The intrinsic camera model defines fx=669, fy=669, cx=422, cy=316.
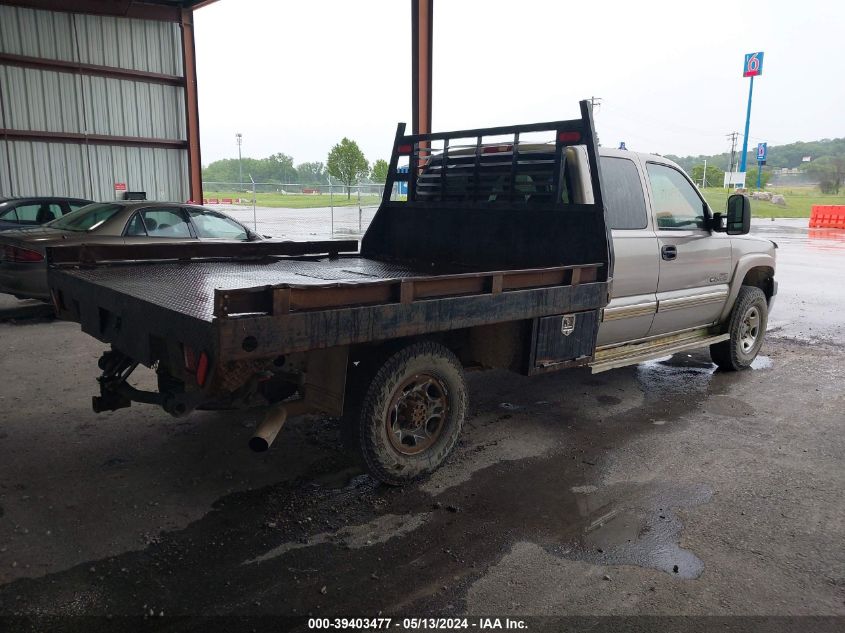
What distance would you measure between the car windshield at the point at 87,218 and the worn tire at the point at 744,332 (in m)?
7.47

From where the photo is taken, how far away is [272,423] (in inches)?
141

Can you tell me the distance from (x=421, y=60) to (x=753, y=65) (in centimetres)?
4312

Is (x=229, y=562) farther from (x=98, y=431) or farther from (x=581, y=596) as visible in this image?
(x=98, y=431)

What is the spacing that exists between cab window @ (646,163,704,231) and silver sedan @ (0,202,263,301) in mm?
5040

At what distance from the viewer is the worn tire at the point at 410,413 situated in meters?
3.76

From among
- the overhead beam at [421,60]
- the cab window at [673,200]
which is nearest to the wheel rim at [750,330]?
the cab window at [673,200]

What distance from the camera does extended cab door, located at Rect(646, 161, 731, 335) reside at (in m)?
5.63

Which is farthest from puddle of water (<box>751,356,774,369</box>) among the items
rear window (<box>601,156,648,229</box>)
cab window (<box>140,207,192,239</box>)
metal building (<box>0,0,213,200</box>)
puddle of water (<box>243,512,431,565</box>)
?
metal building (<box>0,0,213,200</box>)

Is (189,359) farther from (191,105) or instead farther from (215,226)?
(191,105)

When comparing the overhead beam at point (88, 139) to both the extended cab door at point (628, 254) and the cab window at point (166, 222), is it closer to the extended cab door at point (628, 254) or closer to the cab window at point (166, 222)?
the cab window at point (166, 222)

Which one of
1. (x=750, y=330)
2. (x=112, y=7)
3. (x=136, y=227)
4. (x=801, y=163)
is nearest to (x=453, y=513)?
(x=750, y=330)

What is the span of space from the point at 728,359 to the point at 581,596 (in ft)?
14.9

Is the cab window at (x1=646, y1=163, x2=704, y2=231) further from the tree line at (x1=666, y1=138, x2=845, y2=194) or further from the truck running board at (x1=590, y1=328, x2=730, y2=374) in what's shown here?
the tree line at (x1=666, y1=138, x2=845, y2=194)

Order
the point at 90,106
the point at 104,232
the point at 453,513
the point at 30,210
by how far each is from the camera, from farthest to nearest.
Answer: the point at 90,106, the point at 30,210, the point at 104,232, the point at 453,513
